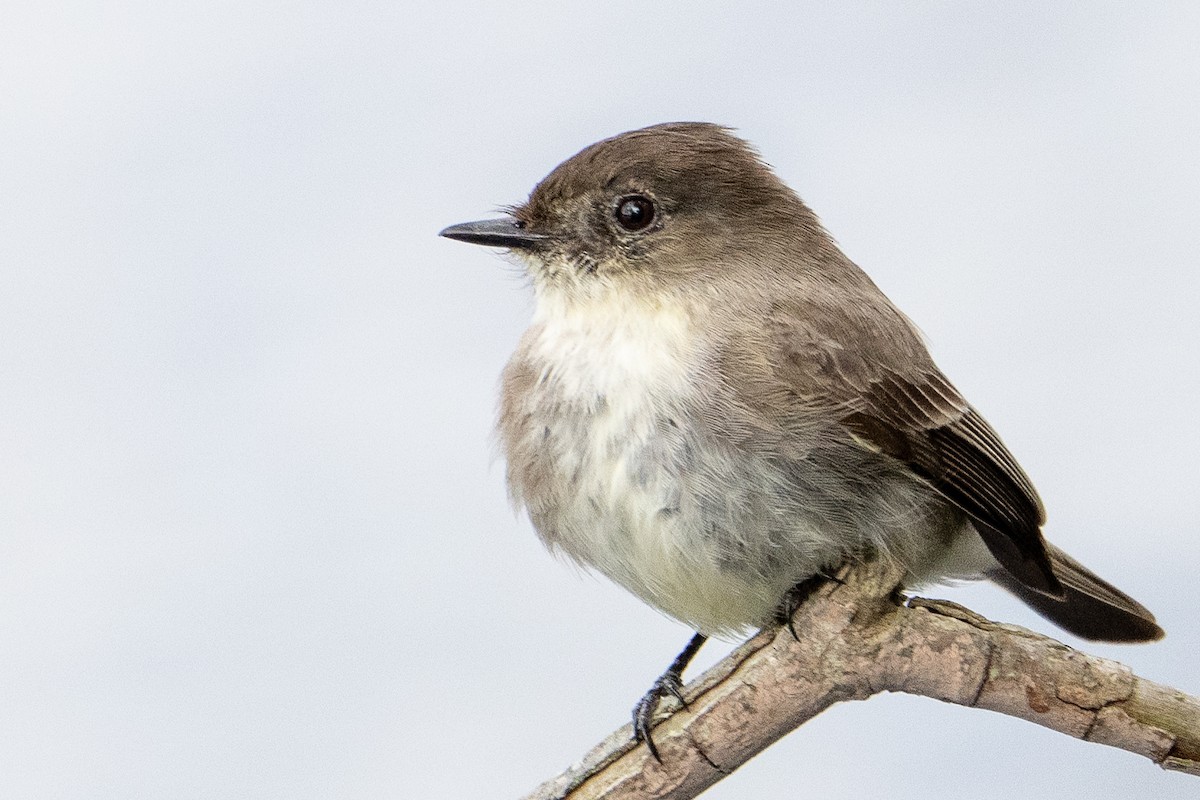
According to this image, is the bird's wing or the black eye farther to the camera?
the black eye

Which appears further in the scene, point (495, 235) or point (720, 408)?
point (495, 235)

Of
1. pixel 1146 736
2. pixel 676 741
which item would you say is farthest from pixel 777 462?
pixel 1146 736

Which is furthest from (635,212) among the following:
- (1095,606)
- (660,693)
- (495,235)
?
(1095,606)

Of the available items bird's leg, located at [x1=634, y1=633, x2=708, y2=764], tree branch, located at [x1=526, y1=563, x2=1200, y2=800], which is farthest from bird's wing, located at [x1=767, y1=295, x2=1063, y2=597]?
bird's leg, located at [x1=634, y1=633, x2=708, y2=764]

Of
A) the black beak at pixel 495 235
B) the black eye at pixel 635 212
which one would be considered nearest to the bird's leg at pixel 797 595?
the black eye at pixel 635 212

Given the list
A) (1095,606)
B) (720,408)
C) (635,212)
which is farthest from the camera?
(1095,606)

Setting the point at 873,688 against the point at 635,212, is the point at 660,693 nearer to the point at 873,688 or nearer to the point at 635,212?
the point at 873,688

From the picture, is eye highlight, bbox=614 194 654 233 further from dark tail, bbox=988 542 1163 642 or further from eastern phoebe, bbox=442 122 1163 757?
dark tail, bbox=988 542 1163 642

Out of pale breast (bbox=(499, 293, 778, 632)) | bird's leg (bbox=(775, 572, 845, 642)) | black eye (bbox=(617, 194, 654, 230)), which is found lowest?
bird's leg (bbox=(775, 572, 845, 642))
